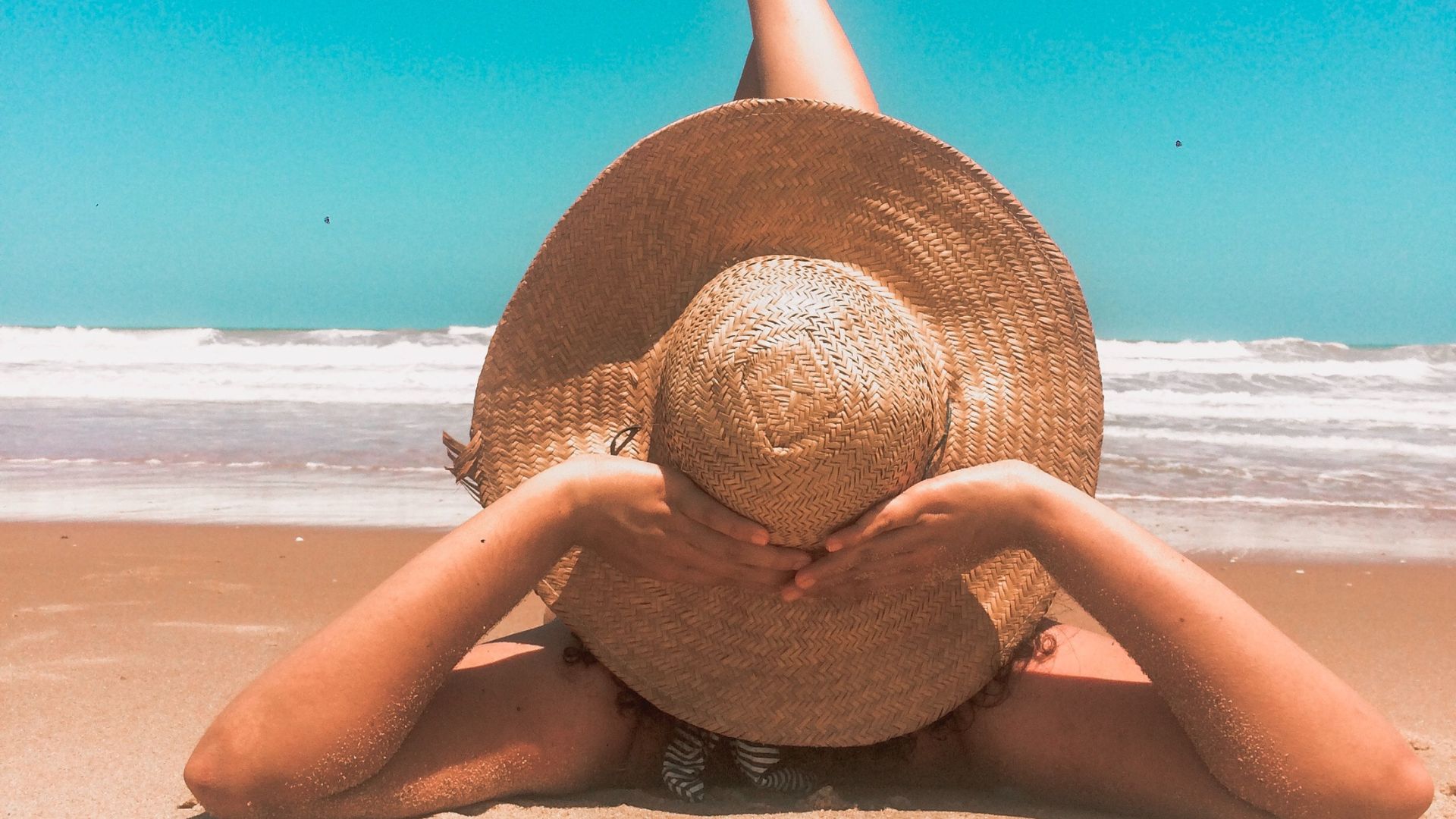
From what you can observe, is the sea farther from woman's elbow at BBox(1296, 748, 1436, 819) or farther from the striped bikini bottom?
Result: woman's elbow at BBox(1296, 748, 1436, 819)

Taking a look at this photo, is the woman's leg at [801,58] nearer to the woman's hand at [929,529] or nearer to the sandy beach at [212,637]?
the woman's hand at [929,529]

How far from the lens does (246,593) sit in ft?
13.0

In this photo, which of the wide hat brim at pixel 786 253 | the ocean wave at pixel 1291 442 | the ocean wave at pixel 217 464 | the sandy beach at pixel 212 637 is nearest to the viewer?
the wide hat brim at pixel 786 253

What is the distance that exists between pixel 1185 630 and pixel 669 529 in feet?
2.95

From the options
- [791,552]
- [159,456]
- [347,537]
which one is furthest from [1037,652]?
[159,456]

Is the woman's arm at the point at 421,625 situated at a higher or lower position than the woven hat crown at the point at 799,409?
lower

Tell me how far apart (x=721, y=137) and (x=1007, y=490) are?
2.93 feet

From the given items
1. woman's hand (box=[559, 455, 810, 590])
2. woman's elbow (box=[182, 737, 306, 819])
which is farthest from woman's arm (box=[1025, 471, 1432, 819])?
woman's elbow (box=[182, 737, 306, 819])

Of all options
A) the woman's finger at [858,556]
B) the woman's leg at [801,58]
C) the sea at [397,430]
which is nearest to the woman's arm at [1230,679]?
the woman's finger at [858,556]

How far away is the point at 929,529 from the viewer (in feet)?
6.12

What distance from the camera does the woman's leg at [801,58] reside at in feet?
11.1

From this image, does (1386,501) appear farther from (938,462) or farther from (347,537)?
(347,537)

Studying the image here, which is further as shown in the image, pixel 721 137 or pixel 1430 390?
pixel 1430 390

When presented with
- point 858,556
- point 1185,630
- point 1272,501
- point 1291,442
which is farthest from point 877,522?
point 1291,442
